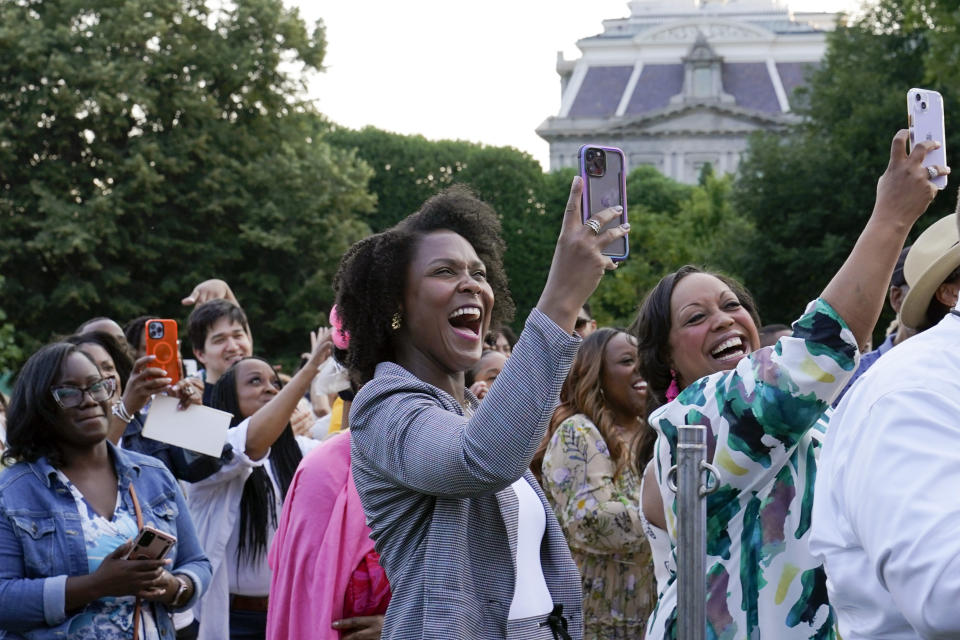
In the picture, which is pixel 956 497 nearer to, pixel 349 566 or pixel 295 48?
pixel 349 566

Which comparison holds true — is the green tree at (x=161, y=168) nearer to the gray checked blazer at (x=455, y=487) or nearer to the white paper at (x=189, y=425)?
the white paper at (x=189, y=425)

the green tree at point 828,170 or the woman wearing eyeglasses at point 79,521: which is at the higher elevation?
the green tree at point 828,170

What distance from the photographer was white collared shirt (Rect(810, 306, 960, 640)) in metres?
1.81

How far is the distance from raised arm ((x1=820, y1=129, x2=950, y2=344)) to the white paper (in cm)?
315

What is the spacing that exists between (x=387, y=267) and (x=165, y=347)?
227 centimetres

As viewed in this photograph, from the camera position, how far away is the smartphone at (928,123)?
257 centimetres

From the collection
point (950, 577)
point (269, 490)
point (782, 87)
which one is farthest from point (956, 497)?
point (782, 87)

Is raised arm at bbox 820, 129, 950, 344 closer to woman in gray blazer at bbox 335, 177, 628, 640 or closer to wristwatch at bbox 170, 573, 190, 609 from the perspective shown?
woman in gray blazer at bbox 335, 177, 628, 640

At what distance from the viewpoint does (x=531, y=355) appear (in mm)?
2639

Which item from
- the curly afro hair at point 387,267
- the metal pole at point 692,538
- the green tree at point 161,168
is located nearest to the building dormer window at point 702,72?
the green tree at point 161,168

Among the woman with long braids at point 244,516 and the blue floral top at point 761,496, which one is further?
the woman with long braids at point 244,516

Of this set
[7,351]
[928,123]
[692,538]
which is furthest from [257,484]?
[7,351]

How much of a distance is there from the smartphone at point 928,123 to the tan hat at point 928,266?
51.1 inches

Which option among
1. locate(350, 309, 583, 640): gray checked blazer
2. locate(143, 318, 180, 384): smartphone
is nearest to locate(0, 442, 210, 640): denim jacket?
locate(143, 318, 180, 384): smartphone
